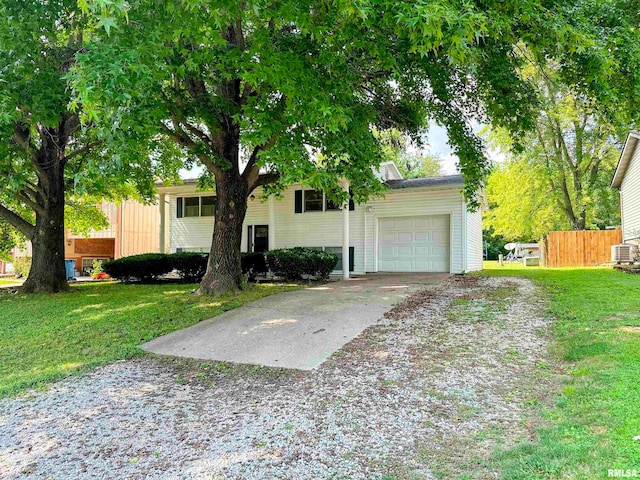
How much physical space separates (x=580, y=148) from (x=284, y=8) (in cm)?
2452

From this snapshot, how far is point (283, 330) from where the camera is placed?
22.0 feet

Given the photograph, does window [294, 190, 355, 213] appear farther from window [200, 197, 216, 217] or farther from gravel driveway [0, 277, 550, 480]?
gravel driveway [0, 277, 550, 480]

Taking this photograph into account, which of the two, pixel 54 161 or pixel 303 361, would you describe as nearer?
pixel 303 361

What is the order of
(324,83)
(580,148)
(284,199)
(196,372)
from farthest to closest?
(580,148) → (284,199) → (324,83) → (196,372)

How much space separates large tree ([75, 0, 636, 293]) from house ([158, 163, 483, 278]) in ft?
14.7

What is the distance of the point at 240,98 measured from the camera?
32.1ft

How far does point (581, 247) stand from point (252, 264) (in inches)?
642

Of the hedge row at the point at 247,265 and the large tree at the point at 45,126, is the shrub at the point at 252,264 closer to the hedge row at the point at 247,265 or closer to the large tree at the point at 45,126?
the hedge row at the point at 247,265

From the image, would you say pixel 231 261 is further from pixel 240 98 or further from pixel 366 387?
pixel 366 387

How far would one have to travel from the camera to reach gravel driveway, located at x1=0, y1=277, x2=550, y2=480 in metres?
2.99

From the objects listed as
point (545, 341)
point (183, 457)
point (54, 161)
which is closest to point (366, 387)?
point (183, 457)

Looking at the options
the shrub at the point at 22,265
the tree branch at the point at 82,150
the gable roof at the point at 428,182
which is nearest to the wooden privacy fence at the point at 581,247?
the gable roof at the point at 428,182

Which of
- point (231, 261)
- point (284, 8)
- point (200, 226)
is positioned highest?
point (284, 8)

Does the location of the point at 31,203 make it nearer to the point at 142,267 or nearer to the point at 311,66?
the point at 142,267
